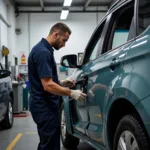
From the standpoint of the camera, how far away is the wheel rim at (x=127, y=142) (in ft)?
7.15

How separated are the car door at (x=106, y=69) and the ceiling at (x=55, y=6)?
13.0 metres

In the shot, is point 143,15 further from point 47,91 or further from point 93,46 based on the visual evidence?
point 93,46

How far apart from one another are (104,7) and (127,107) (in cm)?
1519

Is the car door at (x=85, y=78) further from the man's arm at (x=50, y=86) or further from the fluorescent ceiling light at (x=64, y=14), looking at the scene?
the fluorescent ceiling light at (x=64, y=14)

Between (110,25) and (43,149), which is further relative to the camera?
(110,25)

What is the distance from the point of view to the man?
2882 mm

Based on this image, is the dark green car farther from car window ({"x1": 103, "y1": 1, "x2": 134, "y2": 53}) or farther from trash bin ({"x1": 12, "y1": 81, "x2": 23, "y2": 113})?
trash bin ({"x1": 12, "y1": 81, "x2": 23, "y2": 113})

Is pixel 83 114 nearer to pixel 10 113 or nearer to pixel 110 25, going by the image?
pixel 110 25

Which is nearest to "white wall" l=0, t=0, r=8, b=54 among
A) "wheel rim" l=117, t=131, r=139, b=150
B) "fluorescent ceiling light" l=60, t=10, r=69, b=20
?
"fluorescent ceiling light" l=60, t=10, r=69, b=20

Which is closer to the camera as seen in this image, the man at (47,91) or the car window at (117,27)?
the man at (47,91)

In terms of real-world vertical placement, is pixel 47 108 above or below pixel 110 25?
below

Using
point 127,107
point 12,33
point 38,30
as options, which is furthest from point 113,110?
point 38,30

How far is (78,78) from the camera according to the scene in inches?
149

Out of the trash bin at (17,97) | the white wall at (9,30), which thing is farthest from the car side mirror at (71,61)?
the white wall at (9,30)
